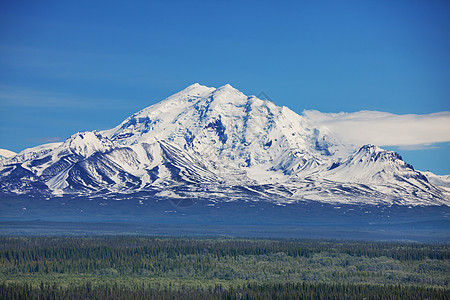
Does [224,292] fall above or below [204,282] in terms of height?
below

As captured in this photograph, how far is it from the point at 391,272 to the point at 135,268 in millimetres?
67894

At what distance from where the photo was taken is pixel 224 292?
512 feet

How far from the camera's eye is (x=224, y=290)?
158250 millimetres

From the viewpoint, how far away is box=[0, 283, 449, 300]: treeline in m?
148

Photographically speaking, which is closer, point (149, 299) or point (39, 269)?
→ point (149, 299)

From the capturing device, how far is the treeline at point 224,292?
14775 cm

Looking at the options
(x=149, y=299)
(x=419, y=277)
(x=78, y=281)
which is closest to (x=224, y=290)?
(x=149, y=299)

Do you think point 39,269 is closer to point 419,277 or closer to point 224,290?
point 224,290

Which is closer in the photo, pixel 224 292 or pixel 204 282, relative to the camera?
pixel 224 292

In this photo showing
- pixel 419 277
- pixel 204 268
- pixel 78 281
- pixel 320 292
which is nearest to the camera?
pixel 320 292

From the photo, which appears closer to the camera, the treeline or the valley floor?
the treeline

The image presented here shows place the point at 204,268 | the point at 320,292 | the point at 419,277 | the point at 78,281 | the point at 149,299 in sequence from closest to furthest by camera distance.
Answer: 1. the point at 149,299
2. the point at 320,292
3. the point at 78,281
4. the point at 419,277
5. the point at 204,268

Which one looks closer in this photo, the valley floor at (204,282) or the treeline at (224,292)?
the treeline at (224,292)

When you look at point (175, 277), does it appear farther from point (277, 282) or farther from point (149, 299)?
point (149, 299)
